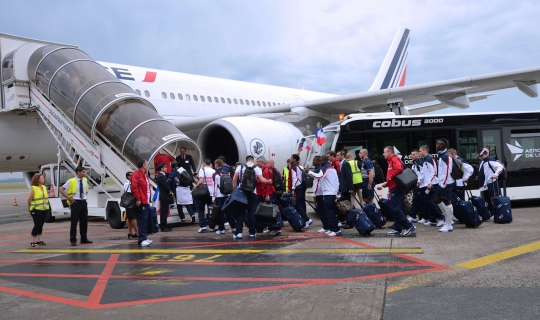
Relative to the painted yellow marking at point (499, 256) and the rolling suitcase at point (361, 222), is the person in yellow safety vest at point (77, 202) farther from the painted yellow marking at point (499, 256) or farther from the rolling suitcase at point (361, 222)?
the painted yellow marking at point (499, 256)

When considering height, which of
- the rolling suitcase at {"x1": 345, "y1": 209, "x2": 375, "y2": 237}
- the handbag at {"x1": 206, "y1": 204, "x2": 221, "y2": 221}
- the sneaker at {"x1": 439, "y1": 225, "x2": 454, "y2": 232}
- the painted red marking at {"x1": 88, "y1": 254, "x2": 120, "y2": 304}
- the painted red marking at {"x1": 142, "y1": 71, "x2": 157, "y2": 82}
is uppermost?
the painted red marking at {"x1": 142, "y1": 71, "x2": 157, "y2": 82}

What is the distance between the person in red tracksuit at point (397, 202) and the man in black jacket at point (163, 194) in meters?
4.31

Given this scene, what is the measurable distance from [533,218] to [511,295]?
651 cm

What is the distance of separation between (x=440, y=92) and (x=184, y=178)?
Result: 26.8 feet

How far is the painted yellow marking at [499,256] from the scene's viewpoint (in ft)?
19.6

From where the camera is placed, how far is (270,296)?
194 inches

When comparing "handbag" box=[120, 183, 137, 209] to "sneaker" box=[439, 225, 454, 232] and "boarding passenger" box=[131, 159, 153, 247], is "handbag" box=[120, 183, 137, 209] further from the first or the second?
"sneaker" box=[439, 225, 454, 232]

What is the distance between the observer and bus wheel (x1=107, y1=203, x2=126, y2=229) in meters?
11.2

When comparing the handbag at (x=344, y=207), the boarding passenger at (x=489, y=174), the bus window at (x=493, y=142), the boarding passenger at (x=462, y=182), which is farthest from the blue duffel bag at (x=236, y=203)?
the bus window at (x=493, y=142)

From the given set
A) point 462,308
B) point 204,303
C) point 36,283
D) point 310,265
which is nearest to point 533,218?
point 310,265

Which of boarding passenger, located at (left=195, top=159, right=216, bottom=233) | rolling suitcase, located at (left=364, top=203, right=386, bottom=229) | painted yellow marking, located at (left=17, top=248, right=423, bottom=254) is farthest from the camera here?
boarding passenger, located at (left=195, top=159, right=216, bottom=233)

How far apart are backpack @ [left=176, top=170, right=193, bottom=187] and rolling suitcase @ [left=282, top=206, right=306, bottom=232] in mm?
2387

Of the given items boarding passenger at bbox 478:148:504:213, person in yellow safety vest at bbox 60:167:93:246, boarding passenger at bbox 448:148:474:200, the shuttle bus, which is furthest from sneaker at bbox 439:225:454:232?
person in yellow safety vest at bbox 60:167:93:246

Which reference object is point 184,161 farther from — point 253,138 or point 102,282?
point 102,282
